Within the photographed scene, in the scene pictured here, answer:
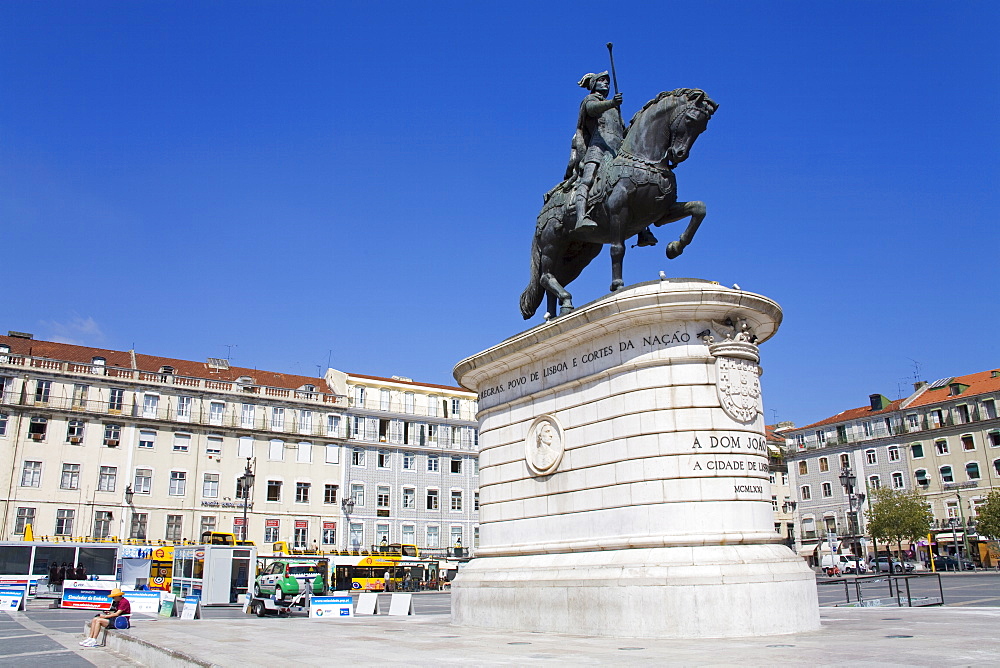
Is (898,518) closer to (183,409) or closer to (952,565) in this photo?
(952,565)

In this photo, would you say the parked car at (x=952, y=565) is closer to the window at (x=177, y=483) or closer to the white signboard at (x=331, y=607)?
the white signboard at (x=331, y=607)

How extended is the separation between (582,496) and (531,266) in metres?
6.16

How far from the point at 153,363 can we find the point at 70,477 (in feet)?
41.5

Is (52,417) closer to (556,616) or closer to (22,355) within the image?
(22,355)

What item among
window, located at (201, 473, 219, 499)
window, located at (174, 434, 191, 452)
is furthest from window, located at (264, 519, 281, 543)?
window, located at (174, 434, 191, 452)

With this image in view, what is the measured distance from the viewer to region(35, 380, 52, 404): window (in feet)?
180

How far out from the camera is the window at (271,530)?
2349 inches

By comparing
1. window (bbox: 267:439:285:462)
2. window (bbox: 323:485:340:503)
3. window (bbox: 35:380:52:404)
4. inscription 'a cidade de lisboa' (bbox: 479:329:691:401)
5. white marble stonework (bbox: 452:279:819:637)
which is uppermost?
window (bbox: 35:380:52:404)

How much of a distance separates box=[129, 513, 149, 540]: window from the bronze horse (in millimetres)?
48668

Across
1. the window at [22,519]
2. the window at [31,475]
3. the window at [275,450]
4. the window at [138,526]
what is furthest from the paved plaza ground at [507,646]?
the window at [275,450]

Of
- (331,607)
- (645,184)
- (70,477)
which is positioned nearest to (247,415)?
(70,477)

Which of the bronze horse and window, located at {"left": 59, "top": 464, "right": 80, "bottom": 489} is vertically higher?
the bronze horse

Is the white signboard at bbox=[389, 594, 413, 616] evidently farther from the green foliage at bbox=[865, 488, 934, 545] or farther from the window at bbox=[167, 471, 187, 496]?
the green foliage at bbox=[865, 488, 934, 545]

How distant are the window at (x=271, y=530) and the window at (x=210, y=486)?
170 inches
